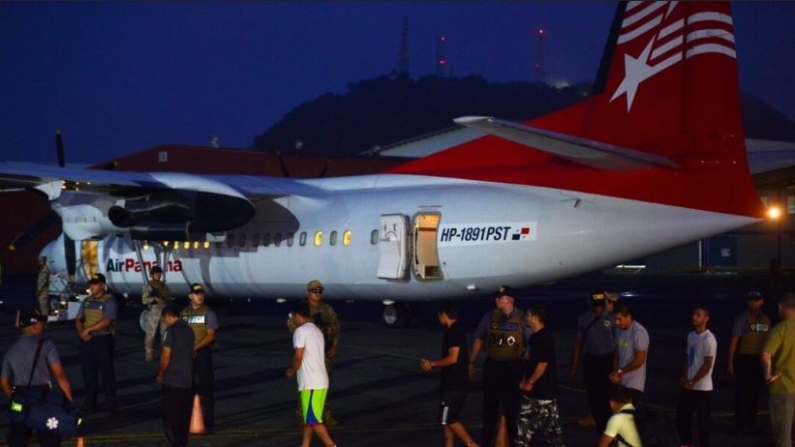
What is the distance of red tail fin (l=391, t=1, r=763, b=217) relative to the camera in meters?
15.7

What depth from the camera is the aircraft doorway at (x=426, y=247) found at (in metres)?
19.7

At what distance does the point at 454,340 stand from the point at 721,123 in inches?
314

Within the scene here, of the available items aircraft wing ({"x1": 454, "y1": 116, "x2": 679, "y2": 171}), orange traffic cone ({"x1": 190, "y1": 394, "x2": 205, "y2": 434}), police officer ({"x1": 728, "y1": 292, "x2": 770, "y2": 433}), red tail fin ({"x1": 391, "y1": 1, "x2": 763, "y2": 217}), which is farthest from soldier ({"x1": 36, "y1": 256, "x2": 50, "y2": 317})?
police officer ({"x1": 728, "y1": 292, "x2": 770, "y2": 433})

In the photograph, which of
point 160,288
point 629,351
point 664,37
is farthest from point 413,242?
point 629,351

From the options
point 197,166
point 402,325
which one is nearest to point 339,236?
point 402,325

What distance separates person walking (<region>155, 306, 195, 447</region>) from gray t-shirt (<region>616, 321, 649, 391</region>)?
454 centimetres

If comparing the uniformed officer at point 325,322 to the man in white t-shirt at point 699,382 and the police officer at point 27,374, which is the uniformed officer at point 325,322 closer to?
the police officer at point 27,374

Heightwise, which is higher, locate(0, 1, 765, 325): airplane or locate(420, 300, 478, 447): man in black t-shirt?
locate(0, 1, 765, 325): airplane

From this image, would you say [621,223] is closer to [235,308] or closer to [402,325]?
[402,325]

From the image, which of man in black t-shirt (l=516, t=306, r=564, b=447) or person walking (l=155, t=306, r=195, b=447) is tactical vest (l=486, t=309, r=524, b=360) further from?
person walking (l=155, t=306, r=195, b=447)

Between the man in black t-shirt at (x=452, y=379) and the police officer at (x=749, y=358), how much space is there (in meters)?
3.49

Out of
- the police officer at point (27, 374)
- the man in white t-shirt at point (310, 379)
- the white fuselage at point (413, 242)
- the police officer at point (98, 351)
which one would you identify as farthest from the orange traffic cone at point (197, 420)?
the white fuselage at point (413, 242)

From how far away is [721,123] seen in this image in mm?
15844

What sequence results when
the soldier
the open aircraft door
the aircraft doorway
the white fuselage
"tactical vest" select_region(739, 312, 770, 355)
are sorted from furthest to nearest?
the soldier < the open aircraft door < the aircraft doorway < the white fuselage < "tactical vest" select_region(739, 312, 770, 355)
